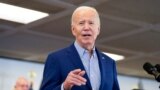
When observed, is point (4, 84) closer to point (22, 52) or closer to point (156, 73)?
point (22, 52)

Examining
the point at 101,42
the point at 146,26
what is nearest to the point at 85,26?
the point at 146,26

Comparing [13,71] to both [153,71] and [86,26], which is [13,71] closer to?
[153,71]

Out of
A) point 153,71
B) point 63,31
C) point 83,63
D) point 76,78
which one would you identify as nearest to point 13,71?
point 63,31

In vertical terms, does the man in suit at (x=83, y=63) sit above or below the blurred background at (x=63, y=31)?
below

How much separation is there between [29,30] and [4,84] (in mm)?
1511

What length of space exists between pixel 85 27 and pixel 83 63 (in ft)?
0.45

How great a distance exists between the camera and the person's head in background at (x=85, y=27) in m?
1.43

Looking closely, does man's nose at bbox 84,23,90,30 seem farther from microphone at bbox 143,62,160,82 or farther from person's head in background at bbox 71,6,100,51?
microphone at bbox 143,62,160,82

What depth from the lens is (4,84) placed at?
222 inches

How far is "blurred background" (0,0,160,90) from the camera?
11.8 feet

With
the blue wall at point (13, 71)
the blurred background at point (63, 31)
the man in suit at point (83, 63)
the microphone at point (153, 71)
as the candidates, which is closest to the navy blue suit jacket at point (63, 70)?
the man in suit at point (83, 63)

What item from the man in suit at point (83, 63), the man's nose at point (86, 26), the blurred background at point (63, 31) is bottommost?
the man in suit at point (83, 63)

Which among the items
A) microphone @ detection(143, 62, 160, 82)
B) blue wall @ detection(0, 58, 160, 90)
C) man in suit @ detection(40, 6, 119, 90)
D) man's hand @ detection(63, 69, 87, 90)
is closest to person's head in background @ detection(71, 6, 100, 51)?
man in suit @ detection(40, 6, 119, 90)

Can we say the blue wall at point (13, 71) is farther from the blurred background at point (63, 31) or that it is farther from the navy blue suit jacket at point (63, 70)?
the navy blue suit jacket at point (63, 70)
